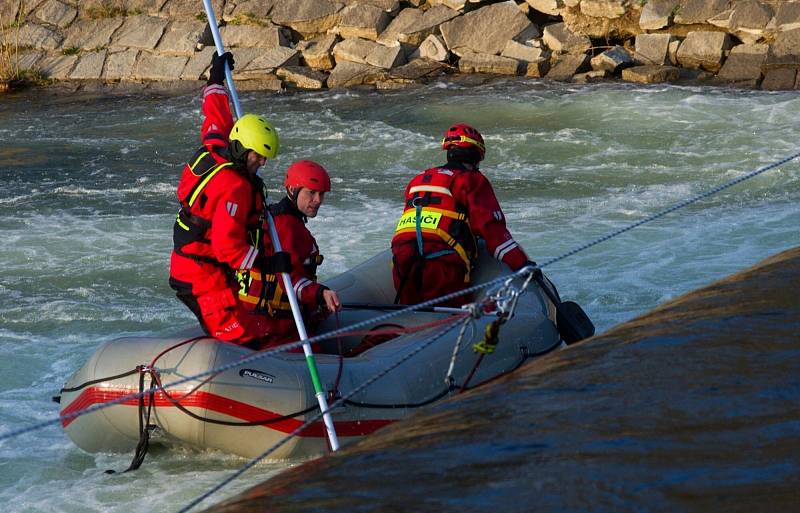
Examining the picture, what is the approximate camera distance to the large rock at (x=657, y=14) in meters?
14.7

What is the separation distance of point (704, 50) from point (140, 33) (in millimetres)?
8340

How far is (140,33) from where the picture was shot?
17.6 meters

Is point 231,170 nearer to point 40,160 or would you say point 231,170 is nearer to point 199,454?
point 199,454

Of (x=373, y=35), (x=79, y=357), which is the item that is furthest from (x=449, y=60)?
(x=79, y=357)

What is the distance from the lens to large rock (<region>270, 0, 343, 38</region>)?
16609 mm

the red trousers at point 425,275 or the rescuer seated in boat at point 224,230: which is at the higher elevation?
the rescuer seated in boat at point 224,230

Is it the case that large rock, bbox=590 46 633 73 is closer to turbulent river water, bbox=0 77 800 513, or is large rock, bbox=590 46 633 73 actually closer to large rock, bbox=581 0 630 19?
large rock, bbox=581 0 630 19

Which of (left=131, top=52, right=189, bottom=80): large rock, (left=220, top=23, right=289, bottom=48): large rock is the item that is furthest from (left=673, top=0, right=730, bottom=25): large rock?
(left=131, top=52, right=189, bottom=80): large rock

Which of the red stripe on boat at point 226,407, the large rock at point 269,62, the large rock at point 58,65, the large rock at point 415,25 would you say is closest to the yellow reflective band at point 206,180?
the red stripe on boat at point 226,407

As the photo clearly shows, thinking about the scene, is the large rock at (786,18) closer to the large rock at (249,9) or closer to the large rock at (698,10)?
the large rock at (698,10)

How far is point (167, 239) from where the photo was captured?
31.7ft

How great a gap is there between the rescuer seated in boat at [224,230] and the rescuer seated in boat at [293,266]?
7cm

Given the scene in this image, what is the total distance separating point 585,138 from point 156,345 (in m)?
8.17

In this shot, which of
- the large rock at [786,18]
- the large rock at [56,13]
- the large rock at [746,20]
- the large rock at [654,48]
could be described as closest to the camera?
the large rock at [786,18]
